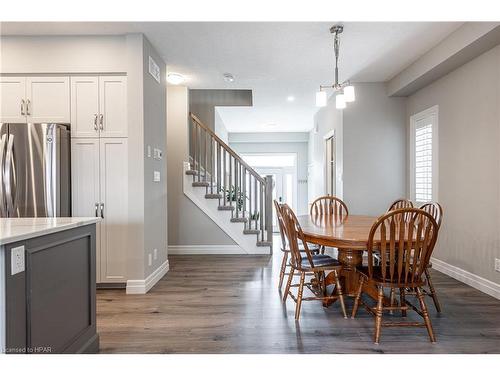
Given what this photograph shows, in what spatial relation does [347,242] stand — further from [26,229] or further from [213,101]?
→ [213,101]

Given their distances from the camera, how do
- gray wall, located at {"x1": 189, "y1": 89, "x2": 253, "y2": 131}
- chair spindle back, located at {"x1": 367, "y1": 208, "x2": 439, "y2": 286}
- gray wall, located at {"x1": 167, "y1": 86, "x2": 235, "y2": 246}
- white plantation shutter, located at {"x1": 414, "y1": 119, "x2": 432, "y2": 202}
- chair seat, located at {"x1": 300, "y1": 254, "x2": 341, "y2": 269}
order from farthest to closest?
1. gray wall, located at {"x1": 189, "y1": 89, "x2": 253, "y2": 131}
2. gray wall, located at {"x1": 167, "y1": 86, "x2": 235, "y2": 246}
3. white plantation shutter, located at {"x1": 414, "y1": 119, "x2": 432, "y2": 202}
4. chair seat, located at {"x1": 300, "y1": 254, "x2": 341, "y2": 269}
5. chair spindle back, located at {"x1": 367, "y1": 208, "x2": 439, "y2": 286}

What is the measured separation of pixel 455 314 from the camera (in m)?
2.81

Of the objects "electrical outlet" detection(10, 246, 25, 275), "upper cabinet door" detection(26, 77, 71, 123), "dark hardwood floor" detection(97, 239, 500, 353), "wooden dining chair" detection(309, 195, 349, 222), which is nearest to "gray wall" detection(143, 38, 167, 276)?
"dark hardwood floor" detection(97, 239, 500, 353)

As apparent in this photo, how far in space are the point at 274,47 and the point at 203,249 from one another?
10.5 feet

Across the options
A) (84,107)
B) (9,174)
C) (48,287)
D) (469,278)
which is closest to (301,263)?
(48,287)

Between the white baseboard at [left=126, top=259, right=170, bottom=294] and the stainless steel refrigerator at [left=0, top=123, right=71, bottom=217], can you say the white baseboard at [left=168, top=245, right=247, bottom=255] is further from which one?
the stainless steel refrigerator at [left=0, top=123, right=71, bottom=217]

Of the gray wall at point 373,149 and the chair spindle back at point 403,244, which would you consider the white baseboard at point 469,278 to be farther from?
the chair spindle back at point 403,244

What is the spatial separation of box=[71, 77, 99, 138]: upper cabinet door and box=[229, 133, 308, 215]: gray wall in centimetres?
646

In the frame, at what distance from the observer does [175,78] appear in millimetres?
4836

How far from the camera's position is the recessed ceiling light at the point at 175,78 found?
15.5 feet

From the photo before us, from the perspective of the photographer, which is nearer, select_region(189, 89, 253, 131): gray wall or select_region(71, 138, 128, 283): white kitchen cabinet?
select_region(71, 138, 128, 283): white kitchen cabinet

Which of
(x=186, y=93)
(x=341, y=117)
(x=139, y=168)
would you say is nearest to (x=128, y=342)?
(x=139, y=168)

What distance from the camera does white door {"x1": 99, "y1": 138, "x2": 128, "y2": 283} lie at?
3.46m
